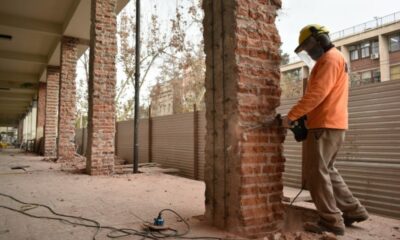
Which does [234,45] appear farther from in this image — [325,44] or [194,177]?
[194,177]

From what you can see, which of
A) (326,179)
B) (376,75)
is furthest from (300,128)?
(376,75)

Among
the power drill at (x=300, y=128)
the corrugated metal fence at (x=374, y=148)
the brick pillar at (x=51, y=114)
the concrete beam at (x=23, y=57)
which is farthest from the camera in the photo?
the brick pillar at (x=51, y=114)

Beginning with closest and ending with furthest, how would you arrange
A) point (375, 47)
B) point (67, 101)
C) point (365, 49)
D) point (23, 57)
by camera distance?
point (67, 101), point (23, 57), point (375, 47), point (365, 49)

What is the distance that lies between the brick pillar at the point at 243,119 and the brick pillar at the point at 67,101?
350 inches

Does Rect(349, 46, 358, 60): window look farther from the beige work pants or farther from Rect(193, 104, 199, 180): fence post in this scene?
the beige work pants

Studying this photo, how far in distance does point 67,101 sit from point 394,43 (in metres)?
21.7

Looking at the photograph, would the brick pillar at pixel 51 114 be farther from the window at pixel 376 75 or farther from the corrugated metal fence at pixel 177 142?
the window at pixel 376 75

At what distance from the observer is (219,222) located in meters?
3.04

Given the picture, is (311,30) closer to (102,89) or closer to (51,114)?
(102,89)

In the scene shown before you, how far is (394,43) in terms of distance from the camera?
22.1m

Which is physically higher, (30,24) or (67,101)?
(30,24)

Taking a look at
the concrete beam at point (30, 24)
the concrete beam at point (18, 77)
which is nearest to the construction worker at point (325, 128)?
the concrete beam at point (30, 24)

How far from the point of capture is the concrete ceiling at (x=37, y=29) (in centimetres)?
910

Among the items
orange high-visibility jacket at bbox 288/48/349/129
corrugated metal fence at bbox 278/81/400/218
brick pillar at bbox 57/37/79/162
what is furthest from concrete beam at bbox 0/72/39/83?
orange high-visibility jacket at bbox 288/48/349/129
